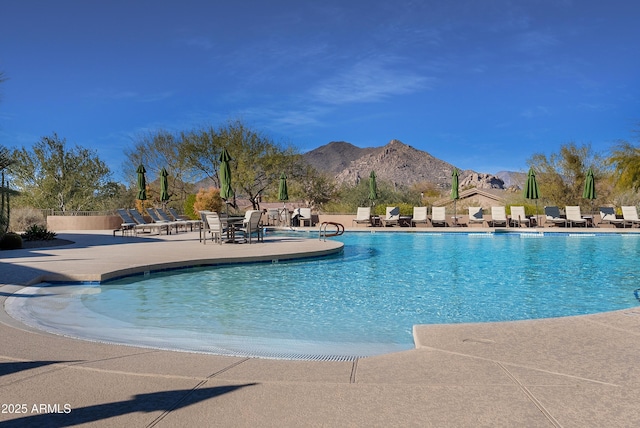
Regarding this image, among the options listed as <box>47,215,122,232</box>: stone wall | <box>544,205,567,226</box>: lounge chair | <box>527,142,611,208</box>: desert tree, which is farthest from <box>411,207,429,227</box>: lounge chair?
<box>47,215,122,232</box>: stone wall

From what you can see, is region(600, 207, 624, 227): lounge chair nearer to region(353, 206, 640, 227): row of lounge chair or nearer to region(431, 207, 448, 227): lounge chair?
region(353, 206, 640, 227): row of lounge chair

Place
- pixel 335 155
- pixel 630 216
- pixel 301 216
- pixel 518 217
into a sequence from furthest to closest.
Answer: pixel 335 155, pixel 301 216, pixel 518 217, pixel 630 216

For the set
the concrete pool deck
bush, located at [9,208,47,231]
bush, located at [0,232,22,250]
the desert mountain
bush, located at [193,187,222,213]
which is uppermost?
the desert mountain

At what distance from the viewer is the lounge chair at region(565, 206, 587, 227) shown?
19.6 m

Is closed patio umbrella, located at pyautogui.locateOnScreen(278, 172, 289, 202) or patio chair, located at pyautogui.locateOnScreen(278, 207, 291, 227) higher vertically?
closed patio umbrella, located at pyautogui.locateOnScreen(278, 172, 289, 202)

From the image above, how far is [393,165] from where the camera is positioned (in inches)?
4124

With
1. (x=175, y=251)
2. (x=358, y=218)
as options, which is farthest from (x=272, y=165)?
(x=175, y=251)

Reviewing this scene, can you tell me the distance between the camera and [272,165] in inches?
1162

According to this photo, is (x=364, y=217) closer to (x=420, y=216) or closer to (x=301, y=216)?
(x=420, y=216)

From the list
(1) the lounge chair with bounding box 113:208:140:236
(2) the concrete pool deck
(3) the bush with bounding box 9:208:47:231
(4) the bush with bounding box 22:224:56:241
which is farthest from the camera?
(3) the bush with bounding box 9:208:47:231

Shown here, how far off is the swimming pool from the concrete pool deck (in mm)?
845

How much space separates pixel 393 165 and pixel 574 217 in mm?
85769

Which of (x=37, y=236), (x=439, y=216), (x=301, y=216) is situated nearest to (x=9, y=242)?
(x=37, y=236)

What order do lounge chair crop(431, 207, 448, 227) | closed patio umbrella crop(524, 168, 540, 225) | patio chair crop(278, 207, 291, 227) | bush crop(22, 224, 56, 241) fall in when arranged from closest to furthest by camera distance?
bush crop(22, 224, 56, 241)
lounge chair crop(431, 207, 448, 227)
closed patio umbrella crop(524, 168, 540, 225)
patio chair crop(278, 207, 291, 227)
